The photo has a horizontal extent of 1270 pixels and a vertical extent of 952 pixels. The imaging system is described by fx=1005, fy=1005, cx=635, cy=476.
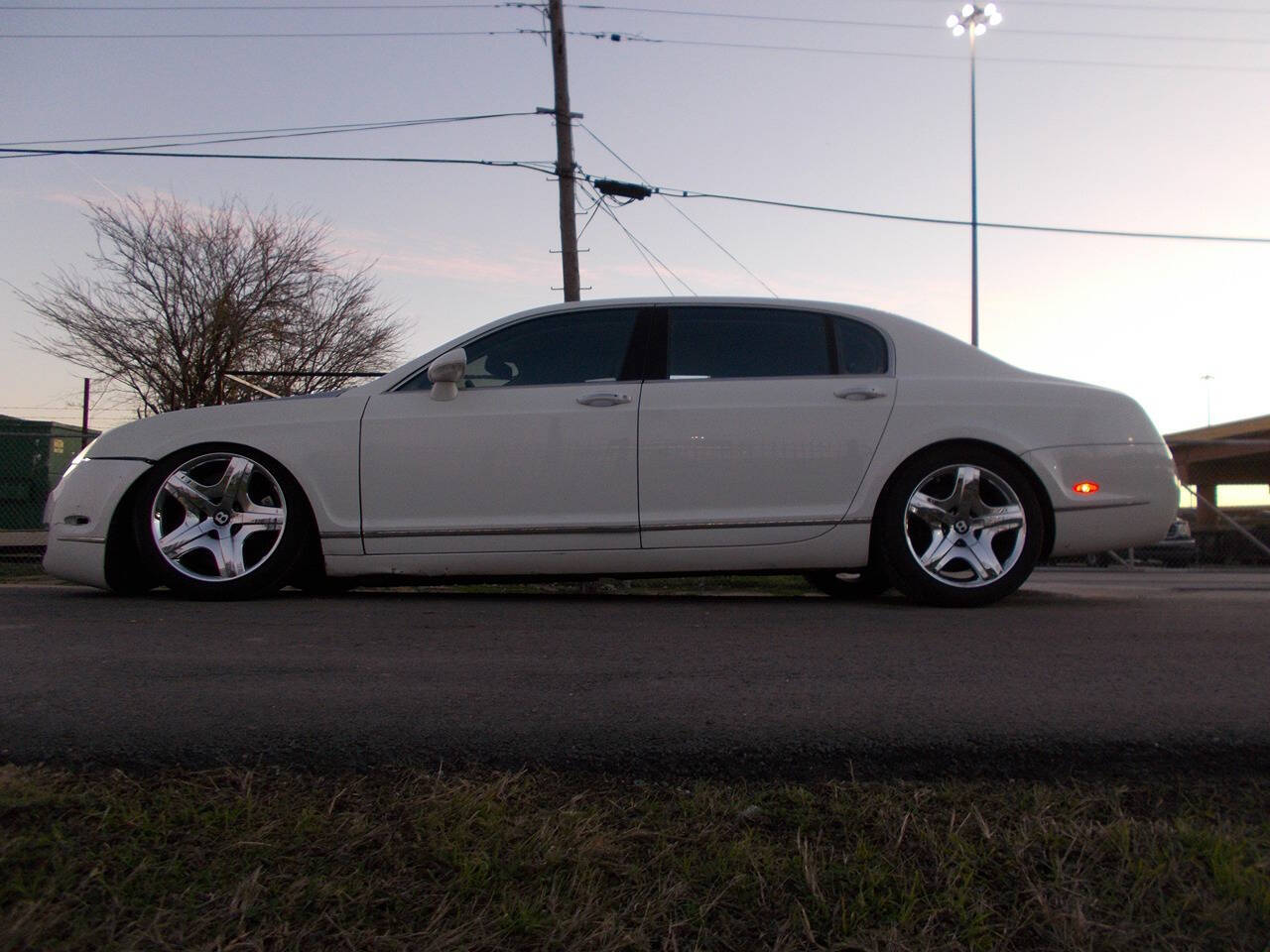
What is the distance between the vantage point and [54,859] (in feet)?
5.52

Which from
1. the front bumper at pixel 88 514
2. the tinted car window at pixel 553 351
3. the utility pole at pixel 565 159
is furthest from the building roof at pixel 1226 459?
the front bumper at pixel 88 514

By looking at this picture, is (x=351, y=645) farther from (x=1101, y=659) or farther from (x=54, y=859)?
(x=1101, y=659)

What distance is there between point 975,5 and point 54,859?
2357 centimetres

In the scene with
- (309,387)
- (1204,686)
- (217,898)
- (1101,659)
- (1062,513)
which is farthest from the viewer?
(309,387)

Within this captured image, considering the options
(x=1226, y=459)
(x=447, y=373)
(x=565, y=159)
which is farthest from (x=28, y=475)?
(x=1226, y=459)

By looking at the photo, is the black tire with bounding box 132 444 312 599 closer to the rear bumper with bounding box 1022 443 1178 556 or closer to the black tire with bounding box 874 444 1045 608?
the black tire with bounding box 874 444 1045 608

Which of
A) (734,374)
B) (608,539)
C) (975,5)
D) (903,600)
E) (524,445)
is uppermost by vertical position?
(975,5)

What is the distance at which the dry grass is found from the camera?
62.3 inches

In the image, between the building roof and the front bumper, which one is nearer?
the front bumper

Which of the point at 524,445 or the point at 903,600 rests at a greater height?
the point at 524,445

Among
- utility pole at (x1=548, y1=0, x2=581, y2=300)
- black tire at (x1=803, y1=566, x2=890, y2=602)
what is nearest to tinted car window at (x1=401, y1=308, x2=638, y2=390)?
black tire at (x1=803, y1=566, x2=890, y2=602)

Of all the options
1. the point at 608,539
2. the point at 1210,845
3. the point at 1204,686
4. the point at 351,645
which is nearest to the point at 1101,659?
the point at 1204,686

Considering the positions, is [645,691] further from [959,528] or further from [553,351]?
[553,351]

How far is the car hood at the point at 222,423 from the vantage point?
4578 millimetres
